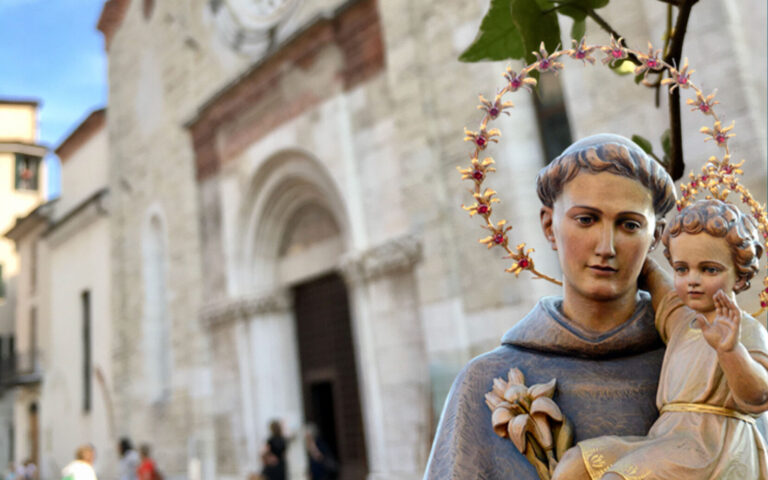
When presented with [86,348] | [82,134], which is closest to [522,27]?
[86,348]

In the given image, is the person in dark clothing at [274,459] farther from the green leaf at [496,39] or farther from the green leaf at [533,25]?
the green leaf at [533,25]

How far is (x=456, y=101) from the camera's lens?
8039mm

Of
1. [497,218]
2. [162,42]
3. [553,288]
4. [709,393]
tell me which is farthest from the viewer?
[162,42]

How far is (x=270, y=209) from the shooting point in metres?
11.8

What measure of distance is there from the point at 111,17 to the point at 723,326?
18.6 meters

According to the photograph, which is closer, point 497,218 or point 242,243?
point 497,218

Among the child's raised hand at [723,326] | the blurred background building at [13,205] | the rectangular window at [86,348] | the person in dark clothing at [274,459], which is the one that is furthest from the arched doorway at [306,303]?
the blurred background building at [13,205]

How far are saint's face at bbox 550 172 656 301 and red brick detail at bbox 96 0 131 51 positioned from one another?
1747 cm

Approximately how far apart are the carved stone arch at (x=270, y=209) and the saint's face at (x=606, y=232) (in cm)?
945

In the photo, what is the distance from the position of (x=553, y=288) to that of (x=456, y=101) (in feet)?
8.32

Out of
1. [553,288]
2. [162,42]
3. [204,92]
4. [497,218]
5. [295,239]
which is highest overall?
[162,42]

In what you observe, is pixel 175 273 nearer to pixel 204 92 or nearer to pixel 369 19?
pixel 204 92

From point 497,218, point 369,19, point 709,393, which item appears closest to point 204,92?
point 369,19

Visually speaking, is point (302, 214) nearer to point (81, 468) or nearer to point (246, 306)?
point (246, 306)
